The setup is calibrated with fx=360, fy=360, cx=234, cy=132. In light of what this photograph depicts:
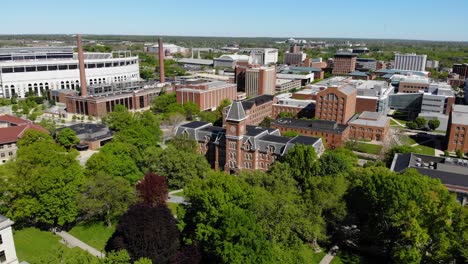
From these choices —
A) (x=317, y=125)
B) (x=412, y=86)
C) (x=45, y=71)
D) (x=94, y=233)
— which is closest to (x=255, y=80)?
(x=317, y=125)

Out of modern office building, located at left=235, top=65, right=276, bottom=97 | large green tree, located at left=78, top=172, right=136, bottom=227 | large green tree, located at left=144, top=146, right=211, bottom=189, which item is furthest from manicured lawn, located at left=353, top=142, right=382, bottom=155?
modern office building, located at left=235, top=65, right=276, bottom=97

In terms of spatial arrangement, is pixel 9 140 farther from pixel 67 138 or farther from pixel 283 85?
pixel 283 85

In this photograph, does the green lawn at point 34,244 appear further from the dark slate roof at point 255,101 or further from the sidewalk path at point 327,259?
the dark slate roof at point 255,101

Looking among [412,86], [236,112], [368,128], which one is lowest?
[368,128]

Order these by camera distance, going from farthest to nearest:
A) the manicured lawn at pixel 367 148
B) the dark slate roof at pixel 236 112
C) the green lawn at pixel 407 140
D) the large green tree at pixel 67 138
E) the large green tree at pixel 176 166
Result: 1. the green lawn at pixel 407 140
2. the manicured lawn at pixel 367 148
3. the large green tree at pixel 67 138
4. the dark slate roof at pixel 236 112
5. the large green tree at pixel 176 166

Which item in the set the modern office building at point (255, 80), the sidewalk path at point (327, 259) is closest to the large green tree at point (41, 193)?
the sidewalk path at point (327, 259)

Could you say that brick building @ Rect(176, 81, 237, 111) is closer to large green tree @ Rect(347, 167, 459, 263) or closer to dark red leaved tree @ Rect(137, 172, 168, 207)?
dark red leaved tree @ Rect(137, 172, 168, 207)
